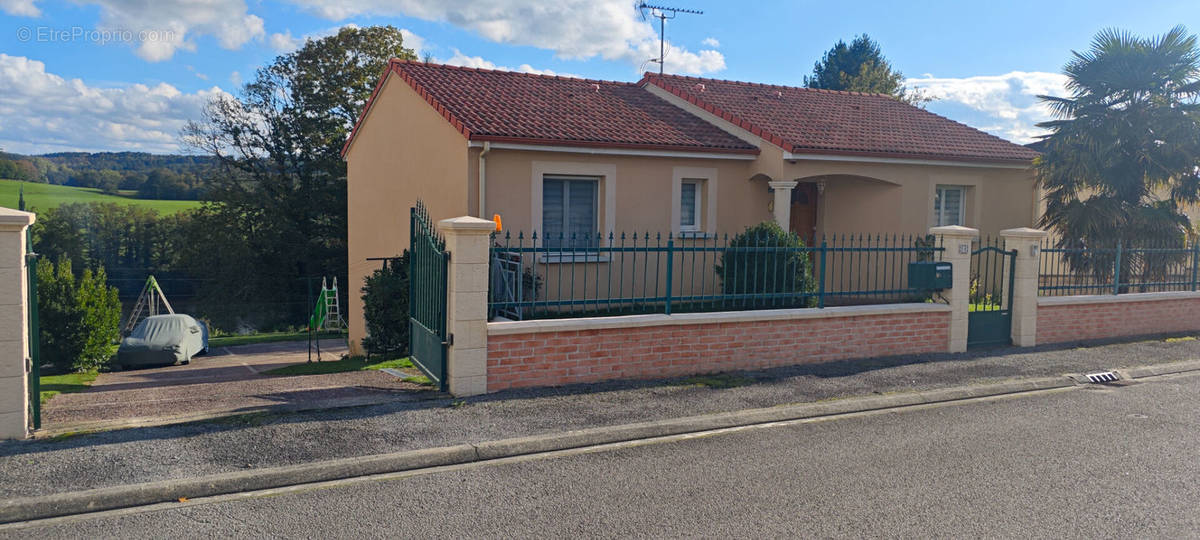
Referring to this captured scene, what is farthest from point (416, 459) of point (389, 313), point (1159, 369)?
point (1159, 369)

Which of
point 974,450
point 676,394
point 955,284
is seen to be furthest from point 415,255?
point 955,284

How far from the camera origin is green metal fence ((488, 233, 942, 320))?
28.4 ft

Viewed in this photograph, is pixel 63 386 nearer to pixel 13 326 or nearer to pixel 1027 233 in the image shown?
pixel 13 326

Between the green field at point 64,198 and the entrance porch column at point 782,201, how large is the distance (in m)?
29.9

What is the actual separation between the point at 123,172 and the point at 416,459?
41.8 meters

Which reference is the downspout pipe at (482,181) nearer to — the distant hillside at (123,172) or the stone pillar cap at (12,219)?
the stone pillar cap at (12,219)

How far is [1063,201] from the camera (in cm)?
1452

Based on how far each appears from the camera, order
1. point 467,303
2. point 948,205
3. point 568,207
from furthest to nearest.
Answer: point 948,205, point 568,207, point 467,303


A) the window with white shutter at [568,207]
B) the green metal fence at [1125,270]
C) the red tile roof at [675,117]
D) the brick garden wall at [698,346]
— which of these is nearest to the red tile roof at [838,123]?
the red tile roof at [675,117]

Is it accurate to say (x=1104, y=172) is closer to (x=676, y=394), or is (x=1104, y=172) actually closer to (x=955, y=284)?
(x=955, y=284)

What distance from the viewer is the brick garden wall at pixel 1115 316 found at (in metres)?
11.5

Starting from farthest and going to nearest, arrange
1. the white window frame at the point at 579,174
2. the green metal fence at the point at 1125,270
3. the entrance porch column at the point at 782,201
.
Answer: the entrance porch column at the point at 782,201, the white window frame at the point at 579,174, the green metal fence at the point at 1125,270

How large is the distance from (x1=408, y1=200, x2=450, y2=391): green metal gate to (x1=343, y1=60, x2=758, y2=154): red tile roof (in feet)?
11.6

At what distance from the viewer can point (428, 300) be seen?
331 inches
